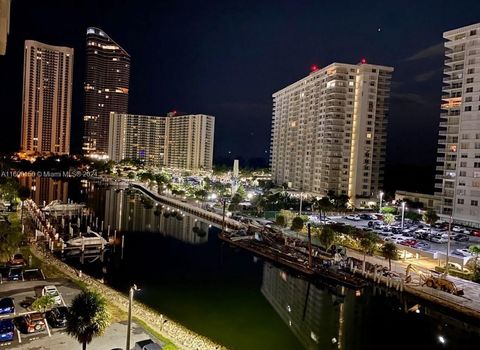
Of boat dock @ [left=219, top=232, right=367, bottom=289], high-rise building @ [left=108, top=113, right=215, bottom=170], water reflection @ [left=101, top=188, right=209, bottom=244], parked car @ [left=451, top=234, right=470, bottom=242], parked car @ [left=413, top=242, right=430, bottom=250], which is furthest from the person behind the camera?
high-rise building @ [left=108, top=113, right=215, bottom=170]

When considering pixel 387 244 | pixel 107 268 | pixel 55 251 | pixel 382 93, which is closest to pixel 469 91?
pixel 382 93

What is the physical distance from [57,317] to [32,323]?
3.31 ft

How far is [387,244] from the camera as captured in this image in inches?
1183

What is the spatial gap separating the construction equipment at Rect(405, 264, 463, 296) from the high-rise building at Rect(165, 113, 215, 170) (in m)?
125

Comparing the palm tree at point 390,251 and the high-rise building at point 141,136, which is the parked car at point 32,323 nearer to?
the palm tree at point 390,251

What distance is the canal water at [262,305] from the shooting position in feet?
70.7

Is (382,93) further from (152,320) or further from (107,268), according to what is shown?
(152,320)

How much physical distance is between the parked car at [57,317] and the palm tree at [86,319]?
305 centimetres

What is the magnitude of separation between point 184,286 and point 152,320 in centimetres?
973

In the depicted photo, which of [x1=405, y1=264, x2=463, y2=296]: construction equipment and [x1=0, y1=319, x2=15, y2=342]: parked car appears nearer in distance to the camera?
[x1=0, y1=319, x2=15, y2=342]: parked car

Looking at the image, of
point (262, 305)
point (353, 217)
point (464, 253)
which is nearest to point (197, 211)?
point (353, 217)

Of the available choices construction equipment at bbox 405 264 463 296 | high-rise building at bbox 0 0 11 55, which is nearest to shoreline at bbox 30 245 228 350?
high-rise building at bbox 0 0 11 55

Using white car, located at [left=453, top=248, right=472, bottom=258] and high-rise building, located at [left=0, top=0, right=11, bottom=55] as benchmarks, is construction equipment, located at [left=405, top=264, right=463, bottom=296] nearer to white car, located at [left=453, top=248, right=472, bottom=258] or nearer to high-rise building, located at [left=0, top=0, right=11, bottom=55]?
white car, located at [left=453, top=248, right=472, bottom=258]

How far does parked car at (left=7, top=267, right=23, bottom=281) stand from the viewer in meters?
22.4
